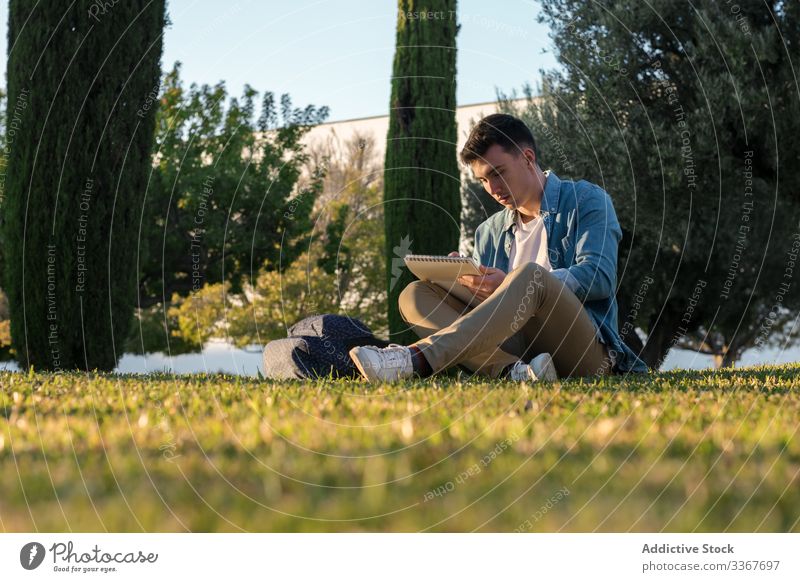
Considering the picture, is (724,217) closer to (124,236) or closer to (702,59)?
(702,59)

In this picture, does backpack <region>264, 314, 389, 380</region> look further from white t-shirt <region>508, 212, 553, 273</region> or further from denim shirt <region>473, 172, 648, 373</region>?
denim shirt <region>473, 172, 648, 373</region>

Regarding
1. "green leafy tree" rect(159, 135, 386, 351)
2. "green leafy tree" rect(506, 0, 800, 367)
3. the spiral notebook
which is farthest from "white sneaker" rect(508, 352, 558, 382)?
"green leafy tree" rect(159, 135, 386, 351)

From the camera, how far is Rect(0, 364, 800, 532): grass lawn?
199cm

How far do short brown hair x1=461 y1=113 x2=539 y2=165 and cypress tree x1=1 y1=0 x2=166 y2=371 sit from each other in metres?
4.94

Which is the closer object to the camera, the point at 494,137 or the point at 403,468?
the point at 403,468

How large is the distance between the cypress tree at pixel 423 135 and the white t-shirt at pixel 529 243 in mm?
6763

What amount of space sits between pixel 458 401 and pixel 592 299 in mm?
2264

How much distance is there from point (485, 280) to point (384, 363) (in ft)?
3.48

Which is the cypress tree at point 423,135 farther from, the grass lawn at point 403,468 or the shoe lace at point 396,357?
the grass lawn at point 403,468

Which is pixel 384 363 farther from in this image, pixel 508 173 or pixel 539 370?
pixel 508 173

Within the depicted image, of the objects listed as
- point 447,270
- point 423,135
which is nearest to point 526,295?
point 447,270

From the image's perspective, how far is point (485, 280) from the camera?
5.37 meters

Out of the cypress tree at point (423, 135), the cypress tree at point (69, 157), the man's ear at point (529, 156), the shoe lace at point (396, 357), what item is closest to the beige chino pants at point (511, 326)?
the shoe lace at point (396, 357)

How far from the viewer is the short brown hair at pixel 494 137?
235 inches
